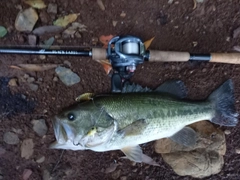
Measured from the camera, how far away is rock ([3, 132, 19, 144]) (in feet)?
7.72

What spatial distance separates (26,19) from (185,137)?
4.29 ft

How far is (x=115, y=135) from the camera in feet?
6.66

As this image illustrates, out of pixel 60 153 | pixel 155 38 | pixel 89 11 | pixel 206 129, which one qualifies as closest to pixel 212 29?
pixel 155 38

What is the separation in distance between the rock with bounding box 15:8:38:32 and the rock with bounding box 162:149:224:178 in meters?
1.29

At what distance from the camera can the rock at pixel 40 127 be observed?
7.72ft

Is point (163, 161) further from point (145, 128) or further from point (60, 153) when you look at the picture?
point (60, 153)

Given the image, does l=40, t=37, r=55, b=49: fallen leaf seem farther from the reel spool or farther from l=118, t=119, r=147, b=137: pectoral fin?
l=118, t=119, r=147, b=137: pectoral fin

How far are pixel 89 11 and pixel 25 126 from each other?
2.96ft

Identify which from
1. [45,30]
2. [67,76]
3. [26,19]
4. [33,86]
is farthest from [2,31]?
[67,76]

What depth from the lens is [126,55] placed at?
1997 millimetres

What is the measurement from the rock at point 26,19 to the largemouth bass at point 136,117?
704 mm

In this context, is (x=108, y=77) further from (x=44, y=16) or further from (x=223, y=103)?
(x=223, y=103)

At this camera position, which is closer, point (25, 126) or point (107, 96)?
point (107, 96)

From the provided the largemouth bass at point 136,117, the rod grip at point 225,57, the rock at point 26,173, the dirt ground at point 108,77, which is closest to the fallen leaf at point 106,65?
the dirt ground at point 108,77
